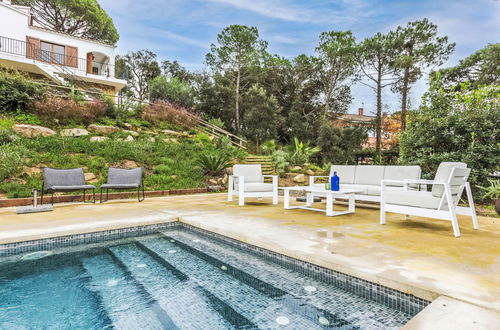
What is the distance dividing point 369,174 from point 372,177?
0.10m

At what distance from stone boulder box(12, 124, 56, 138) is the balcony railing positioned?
9.26 meters

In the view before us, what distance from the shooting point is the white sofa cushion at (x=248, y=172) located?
20.9ft

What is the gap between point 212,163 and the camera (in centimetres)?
895

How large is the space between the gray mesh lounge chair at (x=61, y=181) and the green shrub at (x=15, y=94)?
5.20m

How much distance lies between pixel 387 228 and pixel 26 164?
776 centimetres

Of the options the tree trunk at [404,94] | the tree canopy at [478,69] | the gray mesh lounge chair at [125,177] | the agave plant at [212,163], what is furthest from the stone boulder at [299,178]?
the tree canopy at [478,69]

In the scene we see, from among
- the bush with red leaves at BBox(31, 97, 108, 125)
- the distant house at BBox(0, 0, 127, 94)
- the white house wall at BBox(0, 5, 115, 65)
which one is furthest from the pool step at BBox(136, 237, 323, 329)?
the white house wall at BBox(0, 5, 115, 65)

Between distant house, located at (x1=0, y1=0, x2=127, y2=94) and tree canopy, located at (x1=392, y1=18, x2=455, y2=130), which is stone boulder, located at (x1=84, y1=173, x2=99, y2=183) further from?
tree canopy, located at (x1=392, y1=18, x2=455, y2=130)

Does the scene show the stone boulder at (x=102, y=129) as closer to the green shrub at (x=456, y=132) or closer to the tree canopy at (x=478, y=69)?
the green shrub at (x=456, y=132)

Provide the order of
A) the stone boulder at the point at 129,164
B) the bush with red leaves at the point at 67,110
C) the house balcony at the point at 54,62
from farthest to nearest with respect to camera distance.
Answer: the house balcony at the point at 54,62 → the bush with red leaves at the point at 67,110 → the stone boulder at the point at 129,164

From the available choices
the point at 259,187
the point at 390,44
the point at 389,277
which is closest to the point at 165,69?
the point at 390,44

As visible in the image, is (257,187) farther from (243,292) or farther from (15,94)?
(15,94)

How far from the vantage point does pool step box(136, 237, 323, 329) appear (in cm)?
196

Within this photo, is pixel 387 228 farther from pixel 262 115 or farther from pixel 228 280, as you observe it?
pixel 262 115
